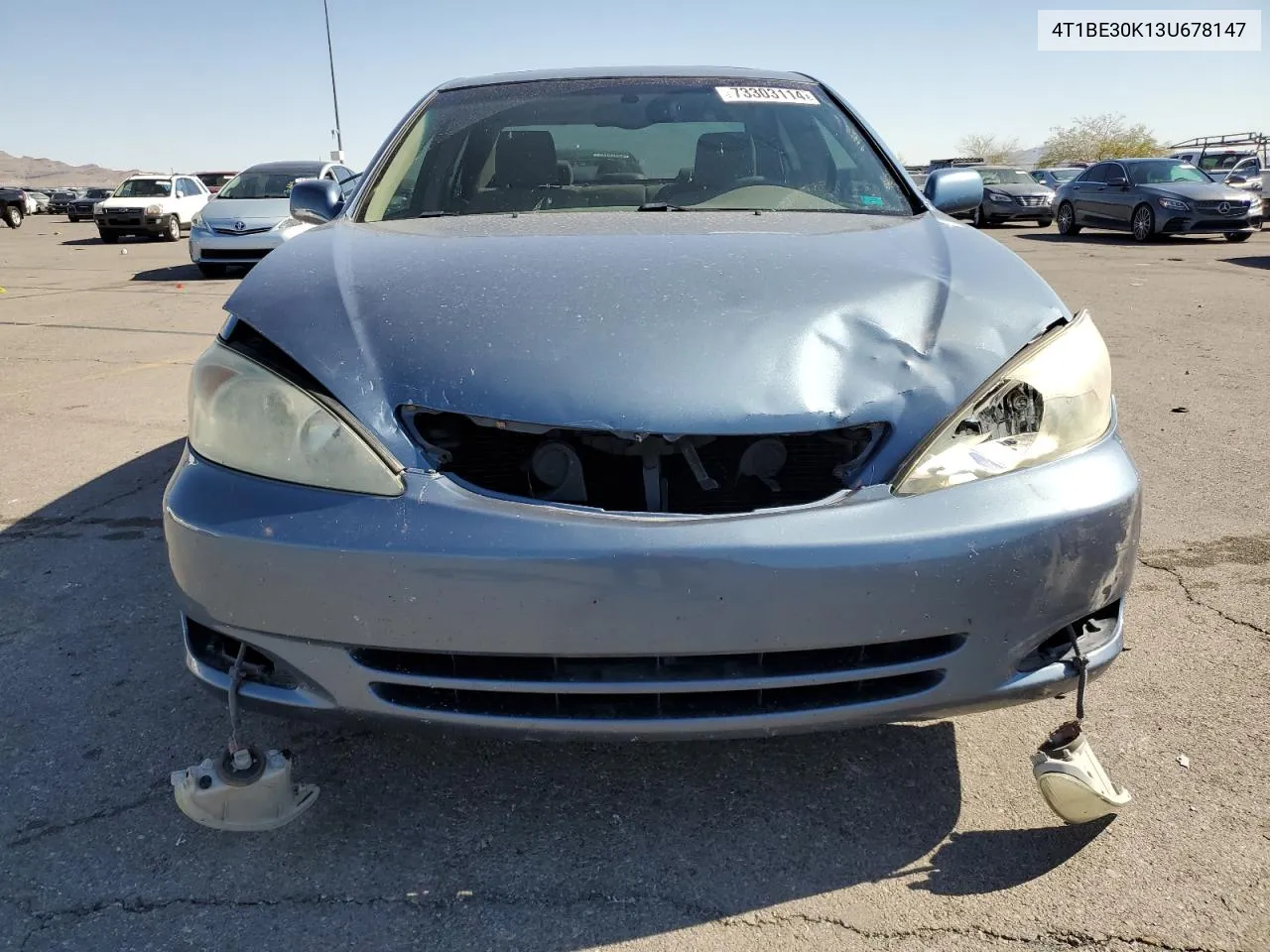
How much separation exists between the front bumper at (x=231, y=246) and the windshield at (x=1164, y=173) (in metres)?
13.9

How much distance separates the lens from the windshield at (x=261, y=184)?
14602mm

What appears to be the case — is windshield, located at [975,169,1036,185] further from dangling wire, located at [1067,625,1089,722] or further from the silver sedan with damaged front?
dangling wire, located at [1067,625,1089,722]

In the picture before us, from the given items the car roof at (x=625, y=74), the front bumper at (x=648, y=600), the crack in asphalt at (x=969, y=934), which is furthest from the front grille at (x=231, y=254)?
the crack in asphalt at (x=969, y=934)

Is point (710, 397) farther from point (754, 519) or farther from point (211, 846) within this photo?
point (211, 846)

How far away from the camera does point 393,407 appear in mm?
1806

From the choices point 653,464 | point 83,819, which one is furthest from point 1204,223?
point 83,819

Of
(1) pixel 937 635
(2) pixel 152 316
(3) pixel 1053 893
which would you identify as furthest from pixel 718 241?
(2) pixel 152 316

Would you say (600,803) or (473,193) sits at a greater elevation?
(473,193)

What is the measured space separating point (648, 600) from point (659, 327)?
1.77ft

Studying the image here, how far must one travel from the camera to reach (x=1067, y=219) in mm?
19469

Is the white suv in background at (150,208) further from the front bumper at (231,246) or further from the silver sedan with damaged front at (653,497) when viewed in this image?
the silver sedan with damaged front at (653,497)

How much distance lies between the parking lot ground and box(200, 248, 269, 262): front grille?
35.9 feet

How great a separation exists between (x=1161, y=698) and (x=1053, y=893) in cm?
86

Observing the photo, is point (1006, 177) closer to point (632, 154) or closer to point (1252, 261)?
point (1252, 261)
